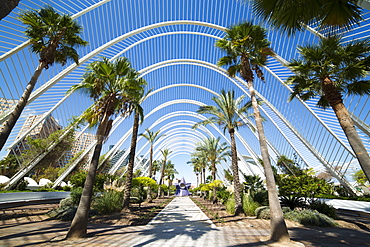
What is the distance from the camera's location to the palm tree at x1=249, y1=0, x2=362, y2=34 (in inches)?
203

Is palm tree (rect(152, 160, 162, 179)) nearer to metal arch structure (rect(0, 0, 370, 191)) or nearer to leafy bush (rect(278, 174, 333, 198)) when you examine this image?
metal arch structure (rect(0, 0, 370, 191))

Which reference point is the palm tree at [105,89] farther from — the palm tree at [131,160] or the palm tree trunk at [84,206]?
Answer: the palm tree at [131,160]

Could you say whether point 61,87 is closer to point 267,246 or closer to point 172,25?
point 172,25

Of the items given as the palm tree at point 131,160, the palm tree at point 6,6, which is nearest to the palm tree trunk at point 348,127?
the palm tree at point 6,6

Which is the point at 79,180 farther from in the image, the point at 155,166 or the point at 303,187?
the point at 155,166

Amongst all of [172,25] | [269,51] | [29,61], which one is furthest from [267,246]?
[172,25]

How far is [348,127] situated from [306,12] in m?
4.29

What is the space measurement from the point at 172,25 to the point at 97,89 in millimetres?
16649

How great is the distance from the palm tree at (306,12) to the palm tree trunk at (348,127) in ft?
9.30

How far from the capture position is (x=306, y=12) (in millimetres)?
5367

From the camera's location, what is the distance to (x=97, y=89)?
8797 mm

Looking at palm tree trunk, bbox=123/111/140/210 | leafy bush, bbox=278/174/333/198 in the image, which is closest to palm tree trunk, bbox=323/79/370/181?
leafy bush, bbox=278/174/333/198

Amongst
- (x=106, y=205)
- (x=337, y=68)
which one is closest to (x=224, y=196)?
(x=106, y=205)

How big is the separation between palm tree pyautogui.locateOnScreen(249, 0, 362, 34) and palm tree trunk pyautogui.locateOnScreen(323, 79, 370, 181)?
284 cm
